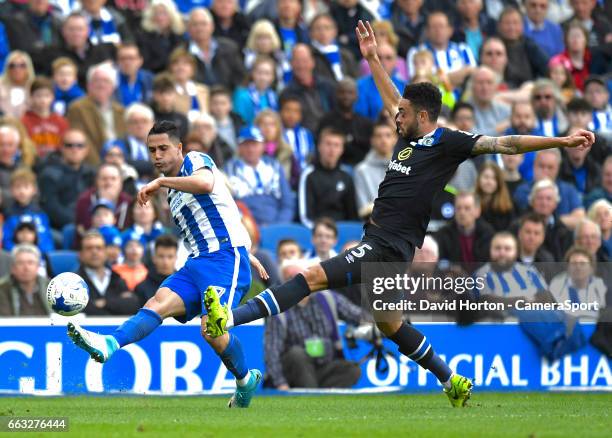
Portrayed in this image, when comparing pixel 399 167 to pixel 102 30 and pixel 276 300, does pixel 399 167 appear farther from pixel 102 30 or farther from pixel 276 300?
pixel 102 30

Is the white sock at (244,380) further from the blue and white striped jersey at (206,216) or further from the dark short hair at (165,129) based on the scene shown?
the dark short hair at (165,129)

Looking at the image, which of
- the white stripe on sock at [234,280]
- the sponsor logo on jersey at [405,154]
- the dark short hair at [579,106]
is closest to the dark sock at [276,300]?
the white stripe on sock at [234,280]

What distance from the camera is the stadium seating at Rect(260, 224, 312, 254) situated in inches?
676

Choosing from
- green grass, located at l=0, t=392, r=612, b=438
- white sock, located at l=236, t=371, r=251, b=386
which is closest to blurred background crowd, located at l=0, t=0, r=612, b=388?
green grass, located at l=0, t=392, r=612, b=438

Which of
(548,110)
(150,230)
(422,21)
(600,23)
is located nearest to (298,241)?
(150,230)

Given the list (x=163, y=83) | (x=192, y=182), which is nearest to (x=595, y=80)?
(x=163, y=83)

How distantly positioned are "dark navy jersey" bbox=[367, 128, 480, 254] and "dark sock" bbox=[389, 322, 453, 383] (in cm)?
69

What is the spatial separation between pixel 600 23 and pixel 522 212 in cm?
555

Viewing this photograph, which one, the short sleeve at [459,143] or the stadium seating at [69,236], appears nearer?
the short sleeve at [459,143]

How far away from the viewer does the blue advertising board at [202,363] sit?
1402 centimetres

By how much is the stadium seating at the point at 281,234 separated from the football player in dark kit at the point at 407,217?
5713 mm

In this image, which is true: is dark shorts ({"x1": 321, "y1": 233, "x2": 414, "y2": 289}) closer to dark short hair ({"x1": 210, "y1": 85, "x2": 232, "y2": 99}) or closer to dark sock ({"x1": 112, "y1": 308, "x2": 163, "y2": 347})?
dark sock ({"x1": 112, "y1": 308, "x2": 163, "y2": 347})

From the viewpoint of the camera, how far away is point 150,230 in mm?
16516

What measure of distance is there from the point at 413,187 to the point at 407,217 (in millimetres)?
251
